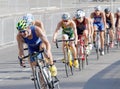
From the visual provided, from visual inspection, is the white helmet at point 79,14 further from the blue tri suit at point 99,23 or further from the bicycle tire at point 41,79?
the bicycle tire at point 41,79

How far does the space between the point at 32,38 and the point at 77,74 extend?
4432 mm

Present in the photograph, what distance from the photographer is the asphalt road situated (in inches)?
376

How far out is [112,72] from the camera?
34.0 ft

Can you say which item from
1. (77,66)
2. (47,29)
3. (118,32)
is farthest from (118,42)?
(77,66)

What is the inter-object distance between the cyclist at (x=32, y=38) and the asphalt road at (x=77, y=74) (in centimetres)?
101

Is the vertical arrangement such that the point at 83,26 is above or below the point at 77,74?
above

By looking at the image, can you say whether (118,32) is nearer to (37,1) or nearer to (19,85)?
(19,85)

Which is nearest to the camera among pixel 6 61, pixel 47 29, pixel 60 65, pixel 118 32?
pixel 60 65

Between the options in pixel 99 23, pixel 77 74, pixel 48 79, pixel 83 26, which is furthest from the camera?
pixel 99 23

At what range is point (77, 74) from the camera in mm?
15094

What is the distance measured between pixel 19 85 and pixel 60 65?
4.34 m

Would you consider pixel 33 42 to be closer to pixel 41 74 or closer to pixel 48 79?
pixel 41 74

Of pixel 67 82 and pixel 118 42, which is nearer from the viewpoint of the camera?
pixel 67 82

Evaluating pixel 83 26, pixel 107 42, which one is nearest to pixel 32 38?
pixel 83 26
